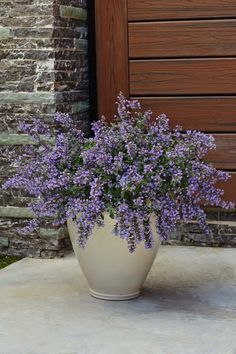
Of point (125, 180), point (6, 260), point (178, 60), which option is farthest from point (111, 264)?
point (178, 60)

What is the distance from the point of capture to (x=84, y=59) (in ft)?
18.7

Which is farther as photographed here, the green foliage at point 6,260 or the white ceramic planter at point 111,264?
the green foliage at point 6,260

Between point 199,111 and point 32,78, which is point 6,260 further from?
point 199,111

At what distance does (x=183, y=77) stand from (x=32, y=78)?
0.94 meters

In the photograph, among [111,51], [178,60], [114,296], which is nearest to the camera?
[114,296]

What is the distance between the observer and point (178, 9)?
539 cm

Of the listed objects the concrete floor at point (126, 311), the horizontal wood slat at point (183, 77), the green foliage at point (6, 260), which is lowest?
the green foliage at point (6, 260)

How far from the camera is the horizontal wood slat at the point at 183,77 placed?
5.38 m

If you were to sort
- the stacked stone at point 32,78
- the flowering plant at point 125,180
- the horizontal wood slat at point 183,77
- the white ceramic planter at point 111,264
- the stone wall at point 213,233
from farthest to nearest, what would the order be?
the stone wall at point 213,233 → the horizontal wood slat at point 183,77 → the stacked stone at point 32,78 → the white ceramic planter at point 111,264 → the flowering plant at point 125,180

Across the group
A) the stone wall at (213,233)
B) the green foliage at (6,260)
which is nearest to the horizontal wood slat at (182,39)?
the stone wall at (213,233)

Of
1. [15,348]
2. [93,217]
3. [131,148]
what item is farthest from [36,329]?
[131,148]

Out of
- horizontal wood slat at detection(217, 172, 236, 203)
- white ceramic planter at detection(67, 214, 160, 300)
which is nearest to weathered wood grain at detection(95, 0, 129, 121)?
horizontal wood slat at detection(217, 172, 236, 203)

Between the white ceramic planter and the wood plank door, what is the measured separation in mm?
1238

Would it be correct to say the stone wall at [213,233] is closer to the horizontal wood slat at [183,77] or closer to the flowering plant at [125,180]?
the horizontal wood slat at [183,77]
